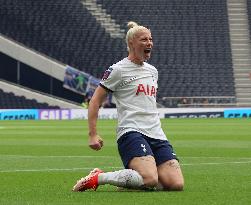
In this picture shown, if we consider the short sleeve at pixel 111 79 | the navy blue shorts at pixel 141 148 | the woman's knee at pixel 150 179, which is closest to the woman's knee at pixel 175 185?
the woman's knee at pixel 150 179

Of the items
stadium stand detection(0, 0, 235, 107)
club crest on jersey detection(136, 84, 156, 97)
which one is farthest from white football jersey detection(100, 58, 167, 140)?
stadium stand detection(0, 0, 235, 107)

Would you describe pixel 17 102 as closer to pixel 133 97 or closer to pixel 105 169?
pixel 105 169

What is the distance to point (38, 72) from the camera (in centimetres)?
5297

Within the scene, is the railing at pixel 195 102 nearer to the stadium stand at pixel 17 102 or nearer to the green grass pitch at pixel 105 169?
the stadium stand at pixel 17 102

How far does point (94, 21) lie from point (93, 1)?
1539 mm

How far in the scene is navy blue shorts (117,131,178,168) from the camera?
9.20 metres

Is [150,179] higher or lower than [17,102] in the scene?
lower

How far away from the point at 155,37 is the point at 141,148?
47.1 metres

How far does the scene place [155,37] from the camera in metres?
56.1

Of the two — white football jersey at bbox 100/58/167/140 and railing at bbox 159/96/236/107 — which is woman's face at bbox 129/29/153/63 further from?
railing at bbox 159/96/236/107

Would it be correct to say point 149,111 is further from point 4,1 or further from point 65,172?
point 4,1

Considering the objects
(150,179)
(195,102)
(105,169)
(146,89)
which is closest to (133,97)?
(146,89)

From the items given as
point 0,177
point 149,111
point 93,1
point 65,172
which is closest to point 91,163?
point 65,172

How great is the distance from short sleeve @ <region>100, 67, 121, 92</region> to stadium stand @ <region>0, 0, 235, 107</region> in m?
43.2
